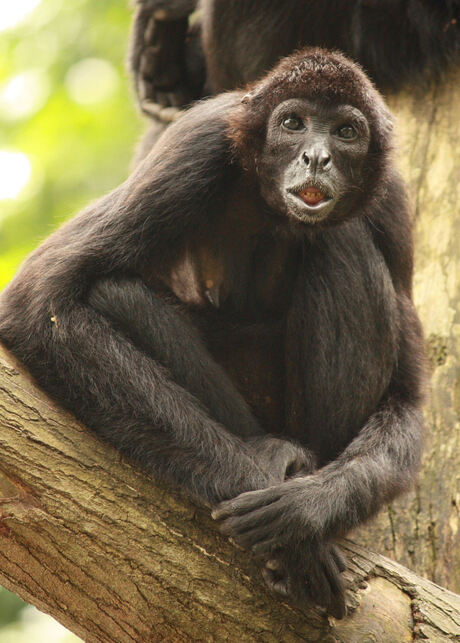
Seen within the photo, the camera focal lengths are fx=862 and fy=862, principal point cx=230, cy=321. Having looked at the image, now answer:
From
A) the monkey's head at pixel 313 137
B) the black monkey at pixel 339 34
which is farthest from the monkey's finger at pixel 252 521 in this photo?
the black monkey at pixel 339 34

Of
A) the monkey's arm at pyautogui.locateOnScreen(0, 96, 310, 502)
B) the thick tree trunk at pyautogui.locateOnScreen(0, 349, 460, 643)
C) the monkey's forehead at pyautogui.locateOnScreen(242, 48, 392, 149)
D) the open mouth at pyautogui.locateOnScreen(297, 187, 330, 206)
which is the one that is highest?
the monkey's forehead at pyautogui.locateOnScreen(242, 48, 392, 149)

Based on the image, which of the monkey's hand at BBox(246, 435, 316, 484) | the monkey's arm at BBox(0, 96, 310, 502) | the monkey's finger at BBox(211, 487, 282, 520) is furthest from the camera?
the monkey's hand at BBox(246, 435, 316, 484)

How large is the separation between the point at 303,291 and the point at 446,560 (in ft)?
7.47

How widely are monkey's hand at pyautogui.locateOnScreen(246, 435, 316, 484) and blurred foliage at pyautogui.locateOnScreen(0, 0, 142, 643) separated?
6876mm

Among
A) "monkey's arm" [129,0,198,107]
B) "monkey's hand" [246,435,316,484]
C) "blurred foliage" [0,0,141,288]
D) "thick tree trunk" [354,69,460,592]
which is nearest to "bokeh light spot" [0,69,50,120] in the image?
"blurred foliage" [0,0,141,288]

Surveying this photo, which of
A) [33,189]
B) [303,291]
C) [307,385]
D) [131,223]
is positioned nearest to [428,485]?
[307,385]

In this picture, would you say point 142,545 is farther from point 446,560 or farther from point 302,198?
point 446,560

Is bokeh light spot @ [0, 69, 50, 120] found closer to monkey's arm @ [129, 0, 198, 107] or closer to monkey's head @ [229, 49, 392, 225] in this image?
monkey's arm @ [129, 0, 198, 107]

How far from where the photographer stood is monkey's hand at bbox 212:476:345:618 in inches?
174

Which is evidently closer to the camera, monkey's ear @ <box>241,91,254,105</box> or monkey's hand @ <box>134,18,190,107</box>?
monkey's ear @ <box>241,91,254,105</box>

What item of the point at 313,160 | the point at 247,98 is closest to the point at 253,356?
the point at 313,160

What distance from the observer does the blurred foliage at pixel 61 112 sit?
1159cm

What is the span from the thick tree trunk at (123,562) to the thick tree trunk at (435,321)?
5.65ft

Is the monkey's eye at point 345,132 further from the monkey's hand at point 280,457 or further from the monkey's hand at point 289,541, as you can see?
the monkey's hand at point 289,541
